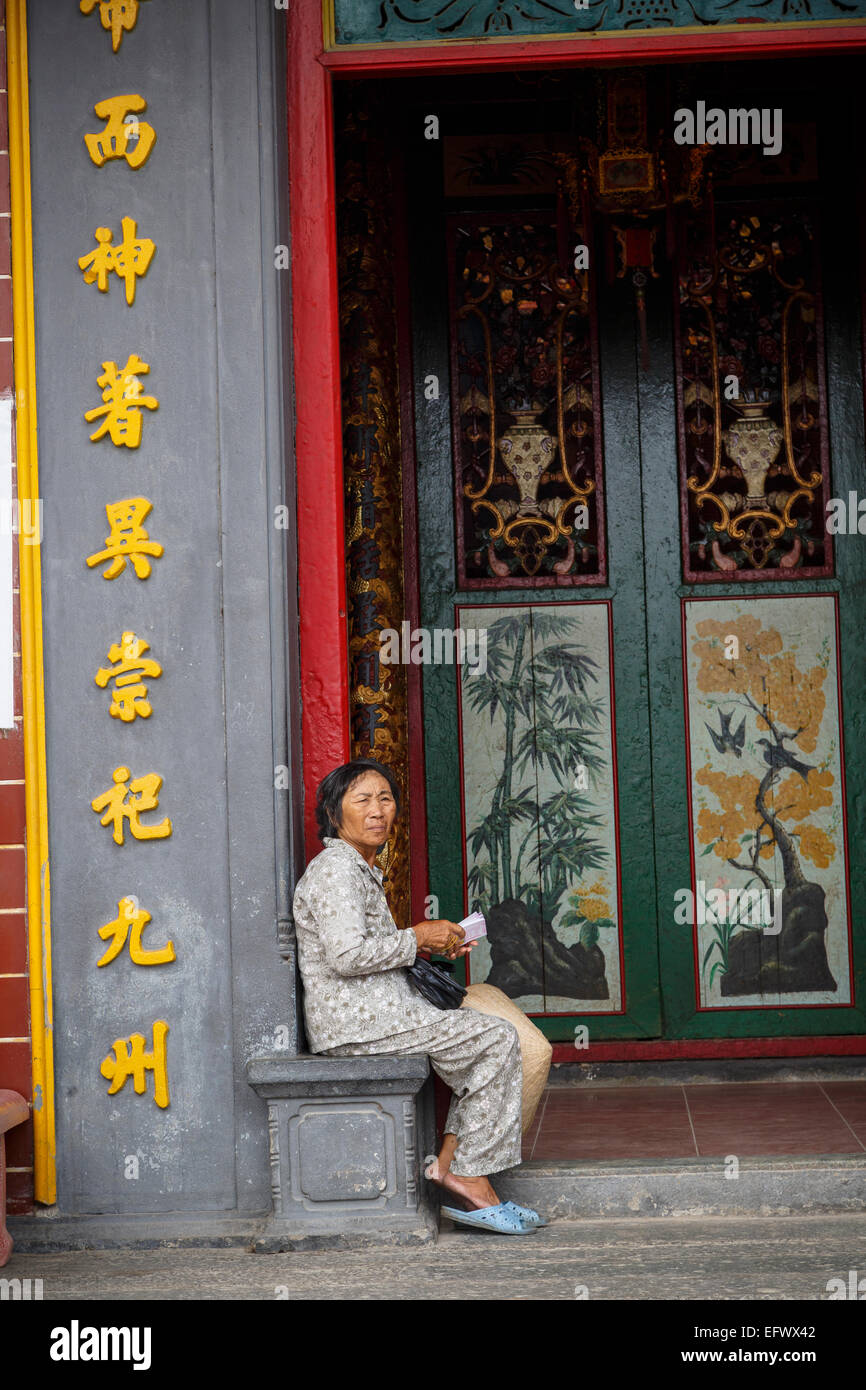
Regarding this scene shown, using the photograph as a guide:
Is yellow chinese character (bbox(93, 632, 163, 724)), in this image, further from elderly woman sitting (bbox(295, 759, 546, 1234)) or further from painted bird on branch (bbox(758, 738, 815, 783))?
painted bird on branch (bbox(758, 738, 815, 783))

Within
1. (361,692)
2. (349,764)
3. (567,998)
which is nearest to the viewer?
(349,764)

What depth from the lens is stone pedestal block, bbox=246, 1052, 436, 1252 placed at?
4207mm

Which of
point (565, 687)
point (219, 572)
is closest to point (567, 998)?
point (565, 687)

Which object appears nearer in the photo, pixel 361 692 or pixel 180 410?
pixel 180 410

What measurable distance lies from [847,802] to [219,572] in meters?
2.78

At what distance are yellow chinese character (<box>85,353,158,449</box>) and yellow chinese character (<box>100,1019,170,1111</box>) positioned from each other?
1.71 metres

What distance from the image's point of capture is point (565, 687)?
6043mm

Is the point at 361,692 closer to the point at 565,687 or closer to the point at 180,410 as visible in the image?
the point at 565,687

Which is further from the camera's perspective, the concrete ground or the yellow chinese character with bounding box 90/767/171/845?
the yellow chinese character with bounding box 90/767/171/845

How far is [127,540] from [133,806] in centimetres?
78

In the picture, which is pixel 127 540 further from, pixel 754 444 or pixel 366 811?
pixel 754 444

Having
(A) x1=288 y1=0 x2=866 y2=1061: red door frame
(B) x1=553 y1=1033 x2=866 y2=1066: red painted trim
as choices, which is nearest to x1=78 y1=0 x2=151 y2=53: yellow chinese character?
(A) x1=288 y1=0 x2=866 y2=1061: red door frame

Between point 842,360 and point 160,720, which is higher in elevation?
point 842,360

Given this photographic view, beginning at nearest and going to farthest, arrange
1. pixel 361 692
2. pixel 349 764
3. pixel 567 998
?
1. pixel 349 764
2. pixel 361 692
3. pixel 567 998
